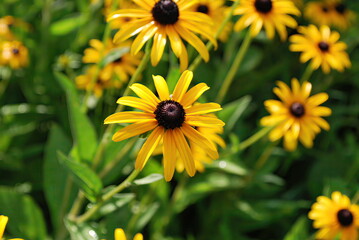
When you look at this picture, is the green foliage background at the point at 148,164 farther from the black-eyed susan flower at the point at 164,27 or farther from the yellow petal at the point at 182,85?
the yellow petal at the point at 182,85

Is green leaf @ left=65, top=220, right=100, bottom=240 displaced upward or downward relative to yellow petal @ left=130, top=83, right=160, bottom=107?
downward

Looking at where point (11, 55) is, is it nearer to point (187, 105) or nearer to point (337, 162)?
point (187, 105)

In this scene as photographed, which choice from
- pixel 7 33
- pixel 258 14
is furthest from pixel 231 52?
pixel 7 33

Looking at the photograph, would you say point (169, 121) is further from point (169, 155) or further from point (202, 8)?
point (202, 8)

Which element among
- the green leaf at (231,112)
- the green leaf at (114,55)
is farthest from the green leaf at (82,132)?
the green leaf at (231,112)

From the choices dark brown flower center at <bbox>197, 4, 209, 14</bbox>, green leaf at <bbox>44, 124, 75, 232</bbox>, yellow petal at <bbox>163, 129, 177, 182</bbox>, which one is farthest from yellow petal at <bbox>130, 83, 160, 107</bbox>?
dark brown flower center at <bbox>197, 4, 209, 14</bbox>

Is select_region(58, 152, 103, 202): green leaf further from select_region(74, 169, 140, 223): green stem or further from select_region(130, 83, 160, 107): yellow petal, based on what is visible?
select_region(130, 83, 160, 107): yellow petal

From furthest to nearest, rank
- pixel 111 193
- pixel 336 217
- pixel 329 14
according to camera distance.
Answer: pixel 329 14
pixel 336 217
pixel 111 193

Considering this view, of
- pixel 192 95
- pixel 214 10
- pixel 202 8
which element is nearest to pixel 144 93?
pixel 192 95
